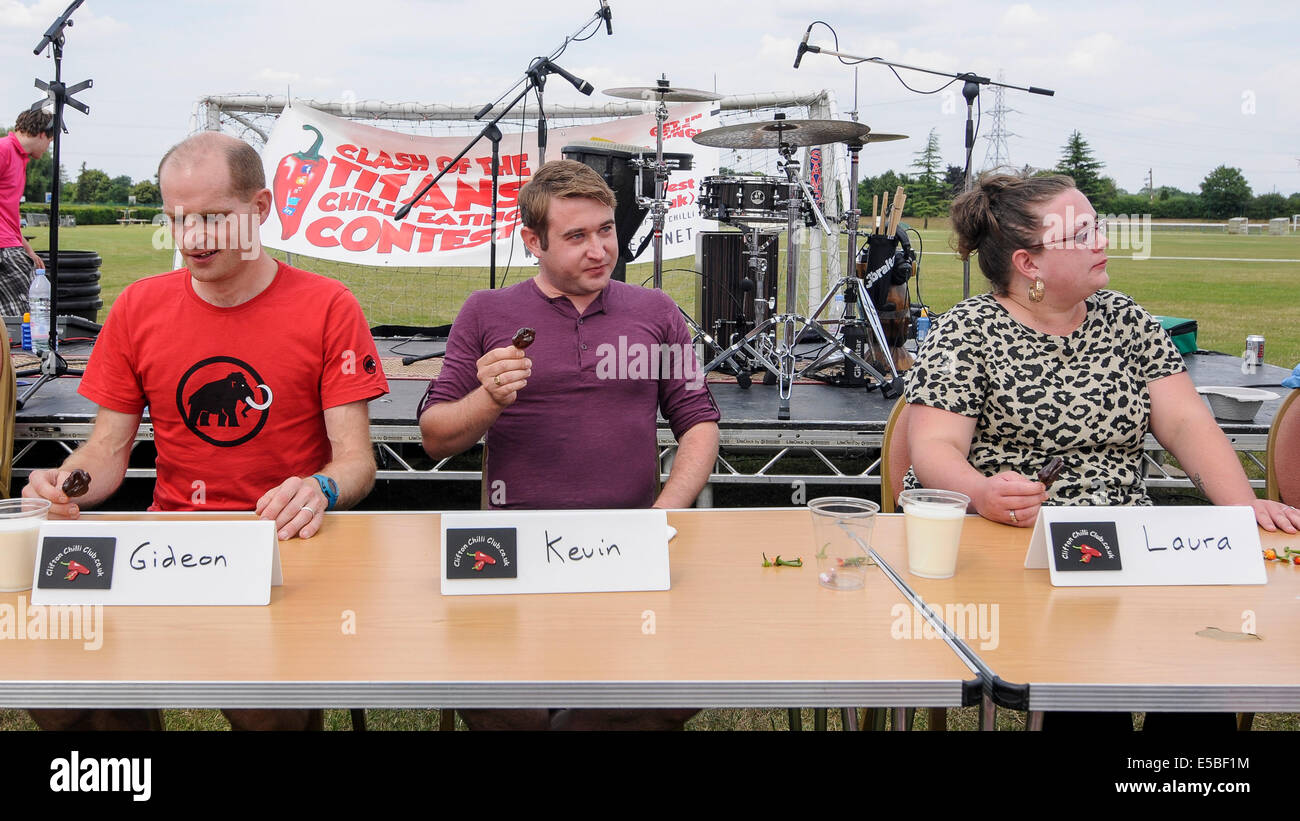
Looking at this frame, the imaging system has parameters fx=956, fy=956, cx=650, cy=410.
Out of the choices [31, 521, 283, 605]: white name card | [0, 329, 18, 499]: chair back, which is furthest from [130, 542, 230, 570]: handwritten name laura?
[0, 329, 18, 499]: chair back

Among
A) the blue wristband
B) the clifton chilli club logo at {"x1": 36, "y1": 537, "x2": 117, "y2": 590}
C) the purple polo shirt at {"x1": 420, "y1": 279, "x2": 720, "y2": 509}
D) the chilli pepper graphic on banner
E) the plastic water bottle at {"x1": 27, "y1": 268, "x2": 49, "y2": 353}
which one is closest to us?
the clifton chilli club logo at {"x1": 36, "y1": 537, "x2": 117, "y2": 590}

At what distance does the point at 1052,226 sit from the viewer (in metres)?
2.05

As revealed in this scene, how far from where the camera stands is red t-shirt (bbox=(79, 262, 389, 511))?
210cm

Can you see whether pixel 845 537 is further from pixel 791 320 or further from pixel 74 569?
pixel 791 320

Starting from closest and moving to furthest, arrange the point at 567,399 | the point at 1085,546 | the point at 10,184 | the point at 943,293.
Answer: the point at 1085,546
the point at 567,399
the point at 10,184
the point at 943,293

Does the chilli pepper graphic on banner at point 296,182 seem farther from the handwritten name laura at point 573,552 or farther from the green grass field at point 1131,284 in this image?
the handwritten name laura at point 573,552

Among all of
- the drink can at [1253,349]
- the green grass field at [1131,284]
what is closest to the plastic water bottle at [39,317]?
the green grass field at [1131,284]

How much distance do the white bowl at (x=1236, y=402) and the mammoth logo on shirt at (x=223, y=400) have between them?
3.64 metres

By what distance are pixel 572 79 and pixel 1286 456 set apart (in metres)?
3.48

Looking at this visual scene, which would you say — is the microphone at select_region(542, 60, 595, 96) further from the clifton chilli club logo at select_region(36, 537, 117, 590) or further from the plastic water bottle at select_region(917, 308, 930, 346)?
the clifton chilli club logo at select_region(36, 537, 117, 590)

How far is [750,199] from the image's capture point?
17.0 ft

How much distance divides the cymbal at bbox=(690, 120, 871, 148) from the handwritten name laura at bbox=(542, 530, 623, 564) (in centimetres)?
366

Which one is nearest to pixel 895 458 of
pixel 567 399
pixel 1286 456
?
pixel 567 399
